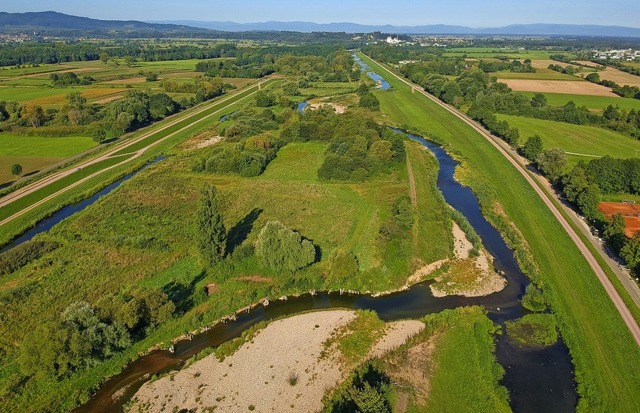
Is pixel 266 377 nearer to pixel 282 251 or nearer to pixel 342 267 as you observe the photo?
pixel 282 251

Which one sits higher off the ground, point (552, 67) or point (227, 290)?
point (552, 67)

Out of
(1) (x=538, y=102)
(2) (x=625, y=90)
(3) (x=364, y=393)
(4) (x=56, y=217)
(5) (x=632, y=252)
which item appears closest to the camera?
(3) (x=364, y=393)

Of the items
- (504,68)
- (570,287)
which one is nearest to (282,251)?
(570,287)

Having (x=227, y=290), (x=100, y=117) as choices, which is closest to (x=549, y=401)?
(x=227, y=290)

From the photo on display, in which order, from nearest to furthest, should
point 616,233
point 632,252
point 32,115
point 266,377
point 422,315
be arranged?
point 266,377 < point 422,315 < point 632,252 < point 616,233 < point 32,115

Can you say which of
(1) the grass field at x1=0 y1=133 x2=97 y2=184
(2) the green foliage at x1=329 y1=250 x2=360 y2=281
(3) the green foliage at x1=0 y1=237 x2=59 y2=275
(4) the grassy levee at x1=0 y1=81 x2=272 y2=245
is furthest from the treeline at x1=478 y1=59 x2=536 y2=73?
(3) the green foliage at x1=0 y1=237 x2=59 y2=275

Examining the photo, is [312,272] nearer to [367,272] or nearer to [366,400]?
[367,272]

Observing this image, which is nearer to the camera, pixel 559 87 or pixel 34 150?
pixel 34 150

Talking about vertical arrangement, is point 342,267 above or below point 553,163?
below
